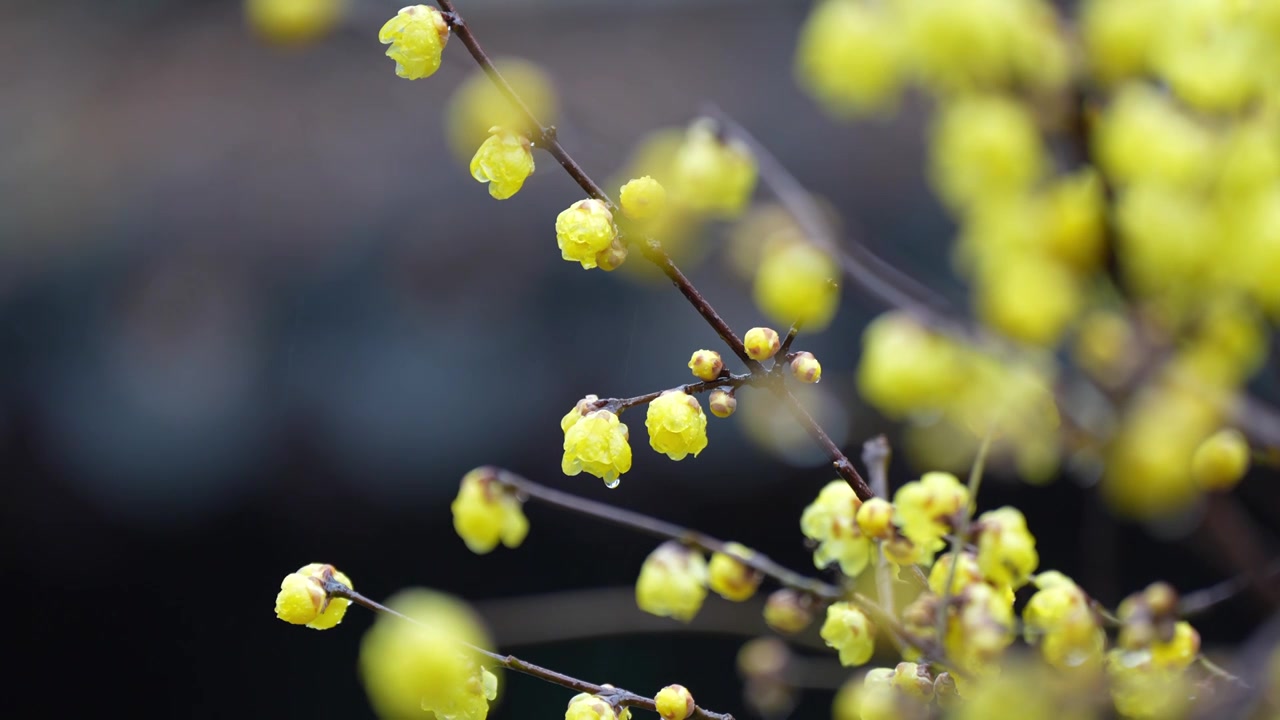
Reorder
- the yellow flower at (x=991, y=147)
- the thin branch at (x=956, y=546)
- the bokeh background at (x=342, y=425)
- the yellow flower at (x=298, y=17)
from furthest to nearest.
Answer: the bokeh background at (x=342, y=425)
the yellow flower at (x=298, y=17)
the yellow flower at (x=991, y=147)
the thin branch at (x=956, y=546)

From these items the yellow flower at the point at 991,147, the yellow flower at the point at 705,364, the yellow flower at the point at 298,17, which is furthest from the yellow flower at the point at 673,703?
the yellow flower at the point at 298,17

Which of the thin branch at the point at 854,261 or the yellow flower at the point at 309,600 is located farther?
the thin branch at the point at 854,261

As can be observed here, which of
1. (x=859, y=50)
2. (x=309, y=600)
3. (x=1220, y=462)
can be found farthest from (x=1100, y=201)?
(x=309, y=600)

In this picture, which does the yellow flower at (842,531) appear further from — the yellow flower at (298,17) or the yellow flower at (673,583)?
the yellow flower at (298,17)

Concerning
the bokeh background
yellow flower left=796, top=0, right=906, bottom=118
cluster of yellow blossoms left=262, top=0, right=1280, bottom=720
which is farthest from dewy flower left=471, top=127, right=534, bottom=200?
the bokeh background

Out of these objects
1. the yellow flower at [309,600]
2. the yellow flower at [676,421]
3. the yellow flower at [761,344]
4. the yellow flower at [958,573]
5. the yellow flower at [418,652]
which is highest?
the yellow flower at [761,344]

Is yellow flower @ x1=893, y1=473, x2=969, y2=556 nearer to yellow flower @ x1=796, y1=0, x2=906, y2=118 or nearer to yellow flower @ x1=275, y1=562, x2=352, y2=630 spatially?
yellow flower @ x1=275, y1=562, x2=352, y2=630
